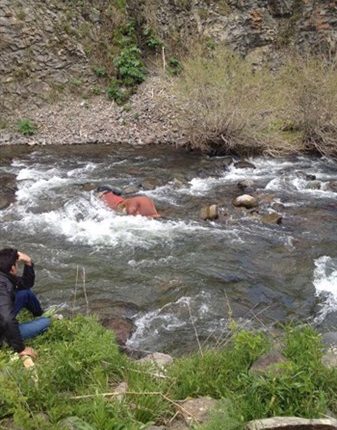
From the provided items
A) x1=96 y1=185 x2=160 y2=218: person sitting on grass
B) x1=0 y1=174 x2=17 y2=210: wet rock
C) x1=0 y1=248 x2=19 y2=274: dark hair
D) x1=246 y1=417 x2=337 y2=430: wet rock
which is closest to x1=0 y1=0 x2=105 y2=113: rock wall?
x1=0 y1=174 x2=17 y2=210: wet rock

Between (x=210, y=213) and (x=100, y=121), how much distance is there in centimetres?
947

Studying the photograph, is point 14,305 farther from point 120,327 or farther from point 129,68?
point 129,68

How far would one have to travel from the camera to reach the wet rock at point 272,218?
11454 mm

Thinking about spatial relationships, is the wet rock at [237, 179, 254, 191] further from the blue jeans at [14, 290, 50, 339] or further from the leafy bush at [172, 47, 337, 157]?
the blue jeans at [14, 290, 50, 339]

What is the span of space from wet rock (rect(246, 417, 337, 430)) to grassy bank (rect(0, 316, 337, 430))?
0.41ft

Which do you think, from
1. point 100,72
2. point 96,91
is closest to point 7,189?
point 96,91

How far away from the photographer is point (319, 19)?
79.7 ft

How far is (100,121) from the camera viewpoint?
19.8 meters

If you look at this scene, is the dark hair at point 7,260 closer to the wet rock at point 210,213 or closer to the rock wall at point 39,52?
the wet rock at point 210,213

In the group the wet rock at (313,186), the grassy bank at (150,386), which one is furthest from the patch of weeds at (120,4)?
the grassy bank at (150,386)

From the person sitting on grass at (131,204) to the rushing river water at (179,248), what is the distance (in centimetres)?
24

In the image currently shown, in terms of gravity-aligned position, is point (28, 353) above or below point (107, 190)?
above

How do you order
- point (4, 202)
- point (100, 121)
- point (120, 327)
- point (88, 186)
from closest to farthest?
1. point (120, 327)
2. point (4, 202)
3. point (88, 186)
4. point (100, 121)

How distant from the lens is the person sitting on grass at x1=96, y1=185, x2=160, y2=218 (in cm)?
1161
